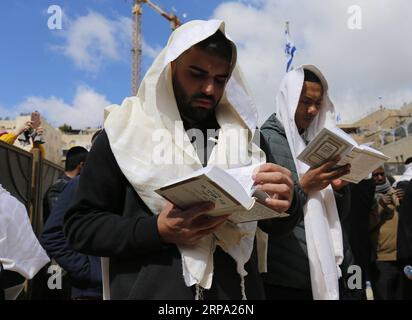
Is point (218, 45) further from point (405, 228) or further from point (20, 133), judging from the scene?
point (20, 133)

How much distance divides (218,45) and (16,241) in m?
1.82

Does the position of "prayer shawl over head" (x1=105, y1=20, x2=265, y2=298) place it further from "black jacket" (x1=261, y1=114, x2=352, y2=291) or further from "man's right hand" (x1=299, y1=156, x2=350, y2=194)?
"man's right hand" (x1=299, y1=156, x2=350, y2=194)

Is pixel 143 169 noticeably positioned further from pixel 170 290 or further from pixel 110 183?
pixel 170 290

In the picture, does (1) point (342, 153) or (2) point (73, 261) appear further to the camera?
(2) point (73, 261)

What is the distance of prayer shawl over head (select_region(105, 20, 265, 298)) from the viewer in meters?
1.47

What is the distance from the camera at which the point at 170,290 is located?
1.41 m

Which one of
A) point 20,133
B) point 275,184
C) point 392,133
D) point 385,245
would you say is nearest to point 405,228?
point 385,245

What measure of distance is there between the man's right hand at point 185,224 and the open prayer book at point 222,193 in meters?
0.03

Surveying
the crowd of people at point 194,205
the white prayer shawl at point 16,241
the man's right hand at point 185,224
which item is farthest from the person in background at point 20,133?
the man's right hand at point 185,224

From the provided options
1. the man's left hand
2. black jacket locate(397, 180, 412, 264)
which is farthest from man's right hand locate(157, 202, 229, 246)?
black jacket locate(397, 180, 412, 264)

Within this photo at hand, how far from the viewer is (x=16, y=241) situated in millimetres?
2584

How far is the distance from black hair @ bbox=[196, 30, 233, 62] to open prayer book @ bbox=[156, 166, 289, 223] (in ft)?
1.83

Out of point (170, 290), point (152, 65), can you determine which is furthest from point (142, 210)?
point (152, 65)
